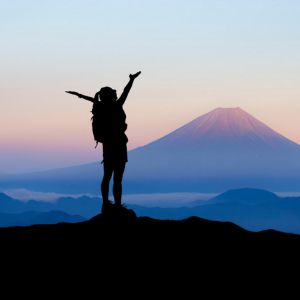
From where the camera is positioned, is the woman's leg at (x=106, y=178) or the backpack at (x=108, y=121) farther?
the woman's leg at (x=106, y=178)

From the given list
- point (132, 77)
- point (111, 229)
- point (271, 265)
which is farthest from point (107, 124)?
point (271, 265)

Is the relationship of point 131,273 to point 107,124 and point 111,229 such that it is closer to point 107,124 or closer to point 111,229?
point 111,229

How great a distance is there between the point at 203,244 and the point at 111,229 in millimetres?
2086

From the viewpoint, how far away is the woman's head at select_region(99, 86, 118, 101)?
16.4 meters

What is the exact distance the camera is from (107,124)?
1633cm

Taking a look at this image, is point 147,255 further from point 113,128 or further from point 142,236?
point 113,128

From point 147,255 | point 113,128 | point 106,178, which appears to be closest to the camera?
point 147,255

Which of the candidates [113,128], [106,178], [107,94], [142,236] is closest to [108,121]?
[113,128]

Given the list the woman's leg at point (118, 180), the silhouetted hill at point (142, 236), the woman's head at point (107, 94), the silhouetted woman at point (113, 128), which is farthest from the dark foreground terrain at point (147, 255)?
the woman's head at point (107, 94)

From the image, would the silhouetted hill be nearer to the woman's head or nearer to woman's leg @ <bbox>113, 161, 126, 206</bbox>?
woman's leg @ <bbox>113, 161, 126, 206</bbox>

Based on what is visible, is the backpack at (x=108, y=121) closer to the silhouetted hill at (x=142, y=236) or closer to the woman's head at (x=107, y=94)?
the woman's head at (x=107, y=94)

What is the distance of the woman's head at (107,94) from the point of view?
16.4 metres

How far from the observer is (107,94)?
53.7 ft

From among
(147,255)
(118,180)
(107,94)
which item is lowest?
(147,255)
